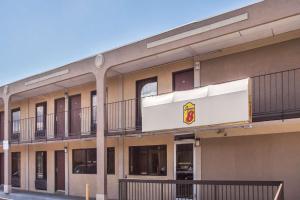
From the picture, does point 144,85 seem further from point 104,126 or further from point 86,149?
point 86,149

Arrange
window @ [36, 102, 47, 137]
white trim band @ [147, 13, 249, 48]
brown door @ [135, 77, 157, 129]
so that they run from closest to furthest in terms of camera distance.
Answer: white trim band @ [147, 13, 249, 48], brown door @ [135, 77, 157, 129], window @ [36, 102, 47, 137]

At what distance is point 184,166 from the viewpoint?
14133mm

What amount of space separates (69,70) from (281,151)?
9.53 metres

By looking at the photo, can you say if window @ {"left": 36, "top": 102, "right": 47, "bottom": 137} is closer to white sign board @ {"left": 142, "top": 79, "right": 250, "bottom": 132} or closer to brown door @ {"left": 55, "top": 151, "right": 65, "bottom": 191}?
brown door @ {"left": 55, "top": 151, "right": 65, "bottom": 191}

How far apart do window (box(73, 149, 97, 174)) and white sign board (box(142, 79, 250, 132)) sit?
530 cm

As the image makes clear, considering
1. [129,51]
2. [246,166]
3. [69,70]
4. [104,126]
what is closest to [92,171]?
[104,126]

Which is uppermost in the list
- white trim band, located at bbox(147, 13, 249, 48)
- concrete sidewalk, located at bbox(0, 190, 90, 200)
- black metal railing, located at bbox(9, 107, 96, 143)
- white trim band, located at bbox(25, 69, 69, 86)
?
white trim band, located at bbox(147, 13, 249, 48)

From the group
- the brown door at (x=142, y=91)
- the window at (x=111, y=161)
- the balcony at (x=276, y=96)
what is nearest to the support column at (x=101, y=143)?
the brown door at (x=142, y=91)

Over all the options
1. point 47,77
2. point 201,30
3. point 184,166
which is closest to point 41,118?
point 47,77

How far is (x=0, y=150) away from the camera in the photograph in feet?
81.1

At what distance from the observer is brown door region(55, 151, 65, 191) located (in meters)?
19.7

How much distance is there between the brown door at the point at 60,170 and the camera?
19.7m

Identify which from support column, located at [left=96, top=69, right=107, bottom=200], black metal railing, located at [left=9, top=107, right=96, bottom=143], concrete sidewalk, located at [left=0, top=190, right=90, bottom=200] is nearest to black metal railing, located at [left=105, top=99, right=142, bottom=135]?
support column, located at [left=96, top=69, right=107, bottom=200]

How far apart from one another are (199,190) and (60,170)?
9.20 m
